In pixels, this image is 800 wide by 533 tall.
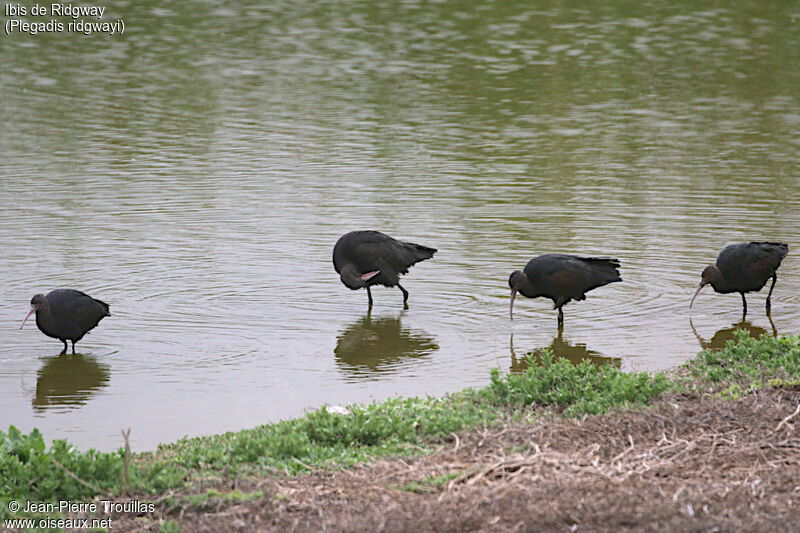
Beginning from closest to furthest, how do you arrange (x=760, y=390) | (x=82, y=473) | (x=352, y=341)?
(x=82, y=473), (x=760, y=390), (x=352, y=341)

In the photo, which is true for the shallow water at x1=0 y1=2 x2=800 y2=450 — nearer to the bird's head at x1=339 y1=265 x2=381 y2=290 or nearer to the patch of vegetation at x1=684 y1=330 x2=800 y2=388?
the bird's head at x1=339 y1=265 x2=381 y2=290

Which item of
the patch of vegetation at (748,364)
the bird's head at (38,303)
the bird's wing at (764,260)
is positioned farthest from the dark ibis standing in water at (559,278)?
the bird's head at (38,303)

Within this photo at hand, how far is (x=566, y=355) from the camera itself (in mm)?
10750

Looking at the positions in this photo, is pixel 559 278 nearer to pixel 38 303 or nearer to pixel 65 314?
pixel 65 314

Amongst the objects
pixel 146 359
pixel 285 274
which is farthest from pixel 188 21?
pixel 146 359

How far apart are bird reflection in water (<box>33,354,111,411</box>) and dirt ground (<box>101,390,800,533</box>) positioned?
11.2ft

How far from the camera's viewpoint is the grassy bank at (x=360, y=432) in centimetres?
688

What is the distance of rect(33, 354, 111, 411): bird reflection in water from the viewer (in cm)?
967

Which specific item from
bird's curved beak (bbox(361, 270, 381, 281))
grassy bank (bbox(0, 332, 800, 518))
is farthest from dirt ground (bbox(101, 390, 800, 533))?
bird's curved beak (bbox(361, 270, 381, 281))

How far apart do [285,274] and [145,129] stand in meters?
10.9

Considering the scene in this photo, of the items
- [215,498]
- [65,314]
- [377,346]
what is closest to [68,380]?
[65,314]

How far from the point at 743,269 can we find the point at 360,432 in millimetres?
5503

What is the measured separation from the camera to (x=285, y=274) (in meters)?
13.4

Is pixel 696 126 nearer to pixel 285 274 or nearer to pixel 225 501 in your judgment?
pixel 285 274
